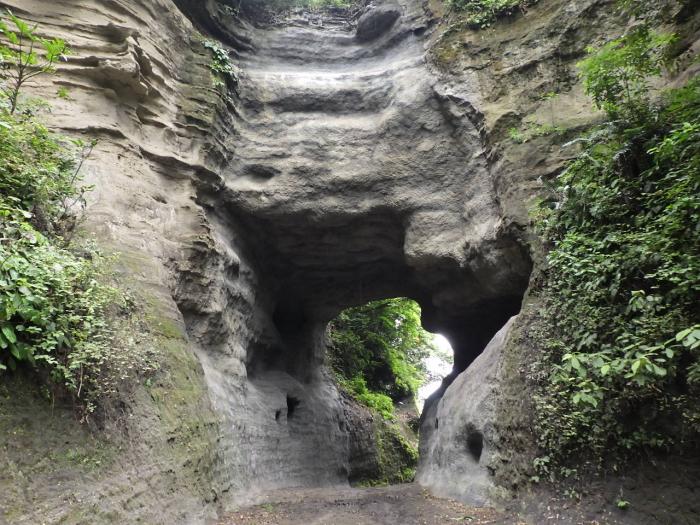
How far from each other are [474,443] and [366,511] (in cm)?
190

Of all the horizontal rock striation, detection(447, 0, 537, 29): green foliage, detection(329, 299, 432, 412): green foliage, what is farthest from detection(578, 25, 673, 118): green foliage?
detection(329, 299, 432, 412): green foliage

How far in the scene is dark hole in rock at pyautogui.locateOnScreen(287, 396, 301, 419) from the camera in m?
11.4

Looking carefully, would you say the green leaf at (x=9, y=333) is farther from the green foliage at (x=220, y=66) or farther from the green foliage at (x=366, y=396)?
the green foliage at (x=366, y=396)

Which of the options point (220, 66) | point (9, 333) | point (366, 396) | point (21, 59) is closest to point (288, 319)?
point (366, 396)

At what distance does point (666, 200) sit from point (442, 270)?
5215mm

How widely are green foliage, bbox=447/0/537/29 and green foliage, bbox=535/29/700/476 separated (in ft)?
12.4

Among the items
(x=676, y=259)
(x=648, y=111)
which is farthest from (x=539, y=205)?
(x=676, y=259)

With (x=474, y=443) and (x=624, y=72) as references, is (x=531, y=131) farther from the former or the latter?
(x=474, y=443)

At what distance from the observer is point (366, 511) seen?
6.77m

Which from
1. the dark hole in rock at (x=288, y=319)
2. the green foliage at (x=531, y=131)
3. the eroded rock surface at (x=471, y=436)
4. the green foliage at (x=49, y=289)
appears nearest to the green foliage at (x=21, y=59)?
the green foliage at (x=49, y=289)

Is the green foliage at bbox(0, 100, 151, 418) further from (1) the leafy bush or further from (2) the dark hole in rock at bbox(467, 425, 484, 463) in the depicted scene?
(2) the dark hole in rock at bbox(467, 425, 484, 463)

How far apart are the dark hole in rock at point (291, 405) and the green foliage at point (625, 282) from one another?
6.99 meters

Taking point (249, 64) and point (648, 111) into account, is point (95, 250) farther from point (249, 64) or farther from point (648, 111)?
point (249, 64)

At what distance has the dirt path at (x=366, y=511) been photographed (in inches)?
230
